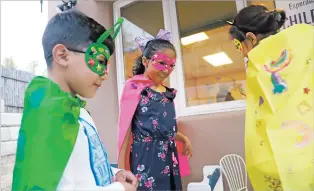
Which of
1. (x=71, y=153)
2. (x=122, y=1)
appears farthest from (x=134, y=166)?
(x=122, y=1)

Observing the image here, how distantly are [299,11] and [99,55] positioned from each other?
4.91ft

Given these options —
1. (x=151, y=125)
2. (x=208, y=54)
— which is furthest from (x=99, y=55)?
(x=208, y=54)

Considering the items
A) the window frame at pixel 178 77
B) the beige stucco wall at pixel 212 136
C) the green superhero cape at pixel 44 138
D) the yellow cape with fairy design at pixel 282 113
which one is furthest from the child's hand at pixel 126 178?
the window frame at pixel 178 77

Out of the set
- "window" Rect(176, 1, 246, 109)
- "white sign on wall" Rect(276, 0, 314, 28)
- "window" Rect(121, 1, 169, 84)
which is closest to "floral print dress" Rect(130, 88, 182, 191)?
"window" Rect(176, 1, 246, 109)

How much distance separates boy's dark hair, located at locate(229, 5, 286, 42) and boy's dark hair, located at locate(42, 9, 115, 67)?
529 millimetres

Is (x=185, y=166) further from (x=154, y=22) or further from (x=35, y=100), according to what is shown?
(x=154, y=22)

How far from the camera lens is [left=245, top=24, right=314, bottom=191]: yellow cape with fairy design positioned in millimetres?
602

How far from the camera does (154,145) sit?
1.31m

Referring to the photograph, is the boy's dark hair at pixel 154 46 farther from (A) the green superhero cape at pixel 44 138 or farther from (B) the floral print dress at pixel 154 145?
(A) the green superhero cape at pixel 44 138

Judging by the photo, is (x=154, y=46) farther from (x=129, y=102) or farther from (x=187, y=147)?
(x=187, y=147)

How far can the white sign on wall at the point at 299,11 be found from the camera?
1.55 m

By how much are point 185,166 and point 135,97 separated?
59 centimetres

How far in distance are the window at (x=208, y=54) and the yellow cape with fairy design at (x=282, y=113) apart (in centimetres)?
147

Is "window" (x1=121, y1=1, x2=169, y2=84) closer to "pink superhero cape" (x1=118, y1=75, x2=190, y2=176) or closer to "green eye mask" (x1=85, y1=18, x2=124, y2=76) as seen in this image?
"pink superhero cape" (x1=118, y1=75, x2=190, y2=176)
